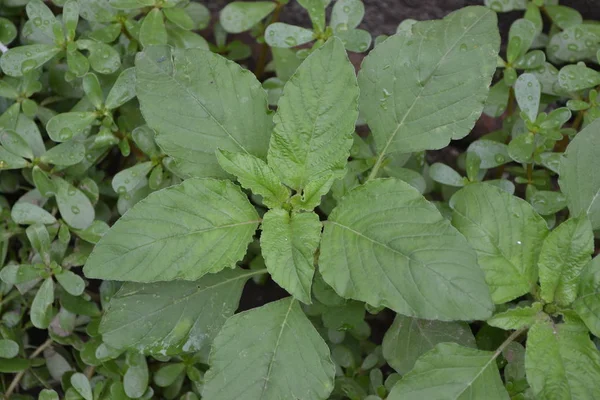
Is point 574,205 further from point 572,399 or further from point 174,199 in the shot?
point 174,199

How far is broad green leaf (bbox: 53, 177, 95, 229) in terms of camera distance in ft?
6.95

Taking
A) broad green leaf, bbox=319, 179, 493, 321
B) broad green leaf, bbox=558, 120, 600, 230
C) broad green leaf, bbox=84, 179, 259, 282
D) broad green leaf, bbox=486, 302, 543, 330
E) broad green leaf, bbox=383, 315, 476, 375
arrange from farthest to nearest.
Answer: broad green leaf, bbox=383, 315, 476, 375 → broad green leaf, bbox=558, 120, 600, 230 → broad green leaf, bbox=486, 302, 543, 330 → broad green leaf, bbox=84, 179, 259, 282 → broad green leaf, bbox=319, 179, 493, 321

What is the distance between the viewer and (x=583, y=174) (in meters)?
1.81

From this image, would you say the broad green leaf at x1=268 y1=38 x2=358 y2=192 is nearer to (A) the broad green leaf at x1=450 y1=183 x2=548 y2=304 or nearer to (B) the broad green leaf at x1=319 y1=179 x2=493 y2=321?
(B) the broad green leaf at x1=319 y1=179 x2=493 y2=321

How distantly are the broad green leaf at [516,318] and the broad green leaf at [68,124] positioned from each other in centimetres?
144

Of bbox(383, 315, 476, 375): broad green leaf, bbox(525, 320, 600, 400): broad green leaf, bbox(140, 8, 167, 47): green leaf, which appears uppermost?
bbox(140, 8, 167, 47): green leaf

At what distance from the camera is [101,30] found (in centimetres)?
216

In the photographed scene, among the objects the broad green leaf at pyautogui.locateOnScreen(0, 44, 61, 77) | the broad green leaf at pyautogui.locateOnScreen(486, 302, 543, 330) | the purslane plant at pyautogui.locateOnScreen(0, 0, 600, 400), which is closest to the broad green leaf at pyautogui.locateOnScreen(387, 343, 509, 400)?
the purslane plant at pyautogui.locateOnScreen(0, 0, 600, 400)

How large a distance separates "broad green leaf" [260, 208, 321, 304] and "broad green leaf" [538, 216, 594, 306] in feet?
2.12

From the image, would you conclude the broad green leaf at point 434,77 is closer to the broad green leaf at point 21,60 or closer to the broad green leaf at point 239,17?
the broad green leaf at point 239,17

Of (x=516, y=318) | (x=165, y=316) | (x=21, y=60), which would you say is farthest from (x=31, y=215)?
(x=516, y=318)

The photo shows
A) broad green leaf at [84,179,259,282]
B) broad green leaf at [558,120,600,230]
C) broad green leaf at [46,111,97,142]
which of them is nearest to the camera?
broad green leaf at [84,179,259,282]

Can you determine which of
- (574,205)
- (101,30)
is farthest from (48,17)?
(574,205)

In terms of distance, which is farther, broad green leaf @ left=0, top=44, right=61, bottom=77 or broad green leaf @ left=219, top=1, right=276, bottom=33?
broad green leaf @ left=219, top=1, right=276, bottom=33
